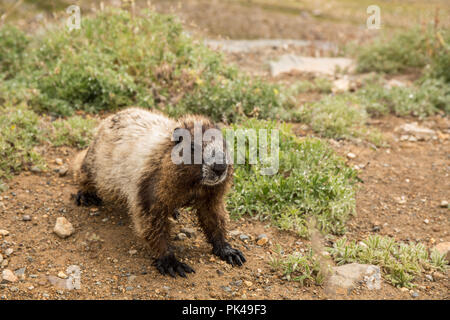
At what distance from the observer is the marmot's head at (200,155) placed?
3.38m

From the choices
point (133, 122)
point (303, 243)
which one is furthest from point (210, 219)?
point (133, 122)

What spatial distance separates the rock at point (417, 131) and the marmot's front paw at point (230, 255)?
3.61 m

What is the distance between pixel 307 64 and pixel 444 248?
16.8 ft

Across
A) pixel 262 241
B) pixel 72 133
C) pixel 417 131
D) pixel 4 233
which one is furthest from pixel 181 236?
pixel 417 131

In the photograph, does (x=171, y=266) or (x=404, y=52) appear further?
(x=404, y=52)

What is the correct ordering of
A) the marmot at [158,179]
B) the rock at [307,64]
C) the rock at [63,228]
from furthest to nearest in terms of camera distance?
the rock at [307,64] → the rock at [63,228] → the marmot at [158,179]

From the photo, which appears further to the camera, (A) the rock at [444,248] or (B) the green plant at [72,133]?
(B) the green plant at [72,133]

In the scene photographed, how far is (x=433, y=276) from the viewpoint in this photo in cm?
385

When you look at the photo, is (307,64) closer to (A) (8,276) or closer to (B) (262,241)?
(B) (262,241)

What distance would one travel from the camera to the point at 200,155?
340 centimetres

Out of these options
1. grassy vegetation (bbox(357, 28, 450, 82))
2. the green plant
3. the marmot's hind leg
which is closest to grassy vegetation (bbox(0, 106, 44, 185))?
the green plant

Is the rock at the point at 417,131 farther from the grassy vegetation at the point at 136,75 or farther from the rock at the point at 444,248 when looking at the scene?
the rock at the point at 444,248

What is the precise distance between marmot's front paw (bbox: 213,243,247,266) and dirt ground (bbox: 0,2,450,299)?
0.06 meters

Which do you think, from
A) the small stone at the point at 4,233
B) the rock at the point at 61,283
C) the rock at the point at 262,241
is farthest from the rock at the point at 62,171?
the rock at the point at 262,241
